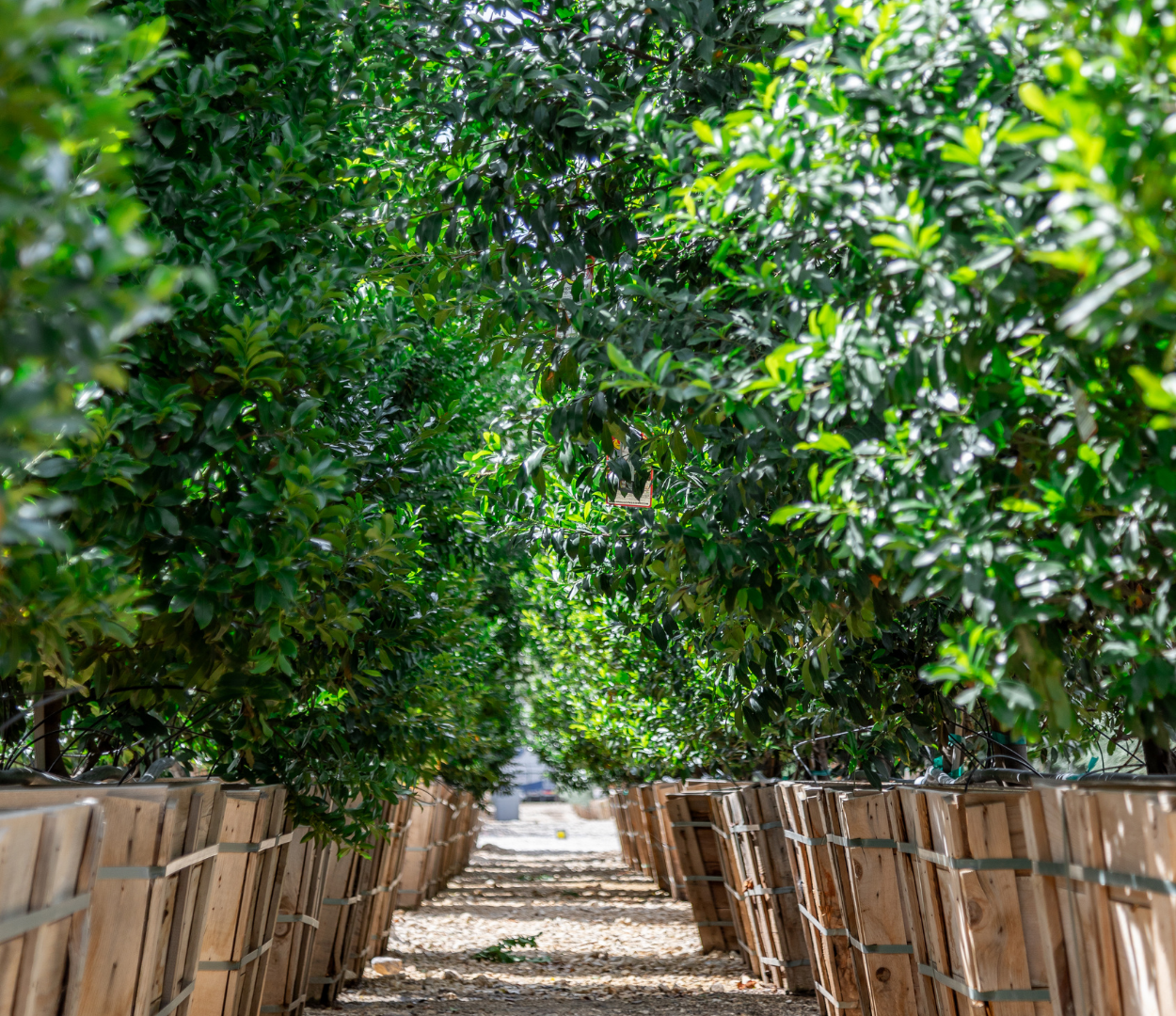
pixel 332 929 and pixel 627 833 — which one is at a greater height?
pixel 627 833

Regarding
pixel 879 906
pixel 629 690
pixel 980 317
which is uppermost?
pixel 629 690

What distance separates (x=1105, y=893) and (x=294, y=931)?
536 centimetres

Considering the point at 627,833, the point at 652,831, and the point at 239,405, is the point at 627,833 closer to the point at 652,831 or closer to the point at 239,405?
the point at 652,831

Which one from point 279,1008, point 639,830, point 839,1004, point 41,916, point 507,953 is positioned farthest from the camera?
point 639,830

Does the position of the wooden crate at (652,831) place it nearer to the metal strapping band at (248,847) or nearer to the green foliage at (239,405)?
the metal strapping band at (248,847)

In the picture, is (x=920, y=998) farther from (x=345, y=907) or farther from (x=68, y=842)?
(x=345, y=907)

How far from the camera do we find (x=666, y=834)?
14344mm

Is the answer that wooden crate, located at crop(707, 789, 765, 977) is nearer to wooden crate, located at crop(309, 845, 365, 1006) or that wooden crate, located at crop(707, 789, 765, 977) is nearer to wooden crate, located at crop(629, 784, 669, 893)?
wooden crate, located at crop(309, 845, 365, 1006)

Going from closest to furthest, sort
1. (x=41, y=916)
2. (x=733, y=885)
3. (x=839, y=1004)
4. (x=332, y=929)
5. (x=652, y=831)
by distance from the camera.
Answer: (x=41, y=916) < (x=839, y=1004) < (x=332, y=929) < (x=733, y=885) < (x=652, y=831)

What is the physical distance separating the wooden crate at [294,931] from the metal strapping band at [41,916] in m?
3.78

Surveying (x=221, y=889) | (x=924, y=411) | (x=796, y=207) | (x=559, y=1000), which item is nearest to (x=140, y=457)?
(x=796, y=207)

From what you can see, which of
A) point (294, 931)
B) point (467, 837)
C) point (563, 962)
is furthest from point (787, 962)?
point (467, 837)

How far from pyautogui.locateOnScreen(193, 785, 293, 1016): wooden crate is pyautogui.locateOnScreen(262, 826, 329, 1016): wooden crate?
2.85 ft

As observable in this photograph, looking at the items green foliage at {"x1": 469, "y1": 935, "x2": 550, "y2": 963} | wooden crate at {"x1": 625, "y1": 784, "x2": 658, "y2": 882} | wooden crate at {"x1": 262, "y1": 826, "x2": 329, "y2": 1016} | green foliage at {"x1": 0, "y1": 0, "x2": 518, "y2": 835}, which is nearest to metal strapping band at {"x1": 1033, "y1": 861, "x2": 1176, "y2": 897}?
green foliage at {"x1": 0, "y1": 0, "x2": 518, "y2": 835}
